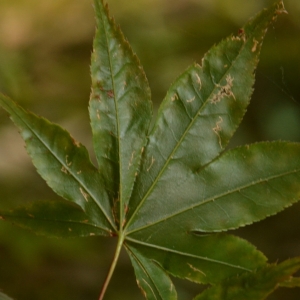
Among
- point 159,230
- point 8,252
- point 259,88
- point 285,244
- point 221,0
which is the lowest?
point 159,230

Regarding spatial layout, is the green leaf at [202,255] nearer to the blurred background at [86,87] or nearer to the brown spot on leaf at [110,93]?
the brown spot on leaf at [110,93]

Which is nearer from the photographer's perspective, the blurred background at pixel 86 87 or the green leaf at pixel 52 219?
the green leaf at pixel 52 219

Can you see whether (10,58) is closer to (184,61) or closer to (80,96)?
(80,96)

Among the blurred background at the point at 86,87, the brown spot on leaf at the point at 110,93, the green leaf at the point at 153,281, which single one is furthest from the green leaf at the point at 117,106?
the blurred background at the point at 86,87

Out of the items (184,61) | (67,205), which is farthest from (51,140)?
(184,61)

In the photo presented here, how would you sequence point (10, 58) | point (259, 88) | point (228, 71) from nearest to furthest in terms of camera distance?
1. point (228, 71)
2. point (259, 88)
3. point (10, 58)

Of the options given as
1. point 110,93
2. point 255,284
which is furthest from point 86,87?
point 255,284

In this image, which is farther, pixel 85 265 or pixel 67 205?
pixel 85 265
